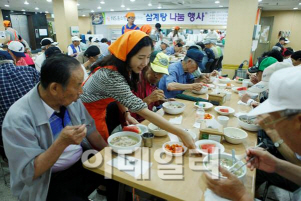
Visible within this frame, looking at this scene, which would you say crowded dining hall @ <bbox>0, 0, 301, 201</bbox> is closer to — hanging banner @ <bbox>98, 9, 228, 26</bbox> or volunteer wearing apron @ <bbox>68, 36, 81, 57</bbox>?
volunteer wearing apron @ <bbox>68, 36, 81, 57</bbox>

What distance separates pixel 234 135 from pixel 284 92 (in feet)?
3.47

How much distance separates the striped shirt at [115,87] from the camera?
5.28ft

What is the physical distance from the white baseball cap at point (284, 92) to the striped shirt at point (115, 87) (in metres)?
0.94

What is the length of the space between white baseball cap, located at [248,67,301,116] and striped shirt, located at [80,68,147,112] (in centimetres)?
94

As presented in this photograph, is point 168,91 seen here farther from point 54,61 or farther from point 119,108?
point 54,61

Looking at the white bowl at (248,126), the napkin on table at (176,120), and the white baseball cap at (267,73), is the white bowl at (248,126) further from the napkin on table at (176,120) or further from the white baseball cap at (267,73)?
the white baseball cap at (267,73)

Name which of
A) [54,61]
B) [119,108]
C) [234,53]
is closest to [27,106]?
[54,61]

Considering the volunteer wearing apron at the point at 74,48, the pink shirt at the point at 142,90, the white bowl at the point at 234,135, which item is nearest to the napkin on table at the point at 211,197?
the white bowl at the point at 234,135

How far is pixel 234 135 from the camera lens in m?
1.79

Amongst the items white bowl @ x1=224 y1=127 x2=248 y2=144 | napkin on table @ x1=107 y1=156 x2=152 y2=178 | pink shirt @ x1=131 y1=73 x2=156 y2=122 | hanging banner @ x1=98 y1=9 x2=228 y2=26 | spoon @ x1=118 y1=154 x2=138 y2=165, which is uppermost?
hanging banner @ x1=98 y1=9 x2=228 y2=26

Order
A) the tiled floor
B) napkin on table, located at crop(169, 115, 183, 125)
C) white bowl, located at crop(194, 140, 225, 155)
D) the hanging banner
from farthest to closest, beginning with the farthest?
the hanging banner < the tiled floor < napkin on table, located at crop(169, 115, 183, 125) < white bowl, located at crop(194, 140, 225, 155)

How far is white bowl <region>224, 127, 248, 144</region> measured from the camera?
1.65 m

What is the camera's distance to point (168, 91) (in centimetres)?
303

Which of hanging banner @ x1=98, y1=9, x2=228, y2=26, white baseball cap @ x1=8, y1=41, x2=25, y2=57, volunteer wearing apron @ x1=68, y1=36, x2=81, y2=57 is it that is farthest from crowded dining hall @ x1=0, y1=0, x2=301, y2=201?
hanging banner @ x1=98, y1=9, x2=228, y2=26
